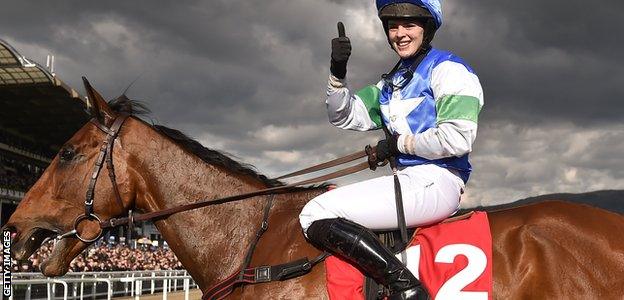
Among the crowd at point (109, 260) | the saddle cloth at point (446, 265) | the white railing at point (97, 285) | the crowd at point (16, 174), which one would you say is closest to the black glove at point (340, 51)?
the saddle cloth at point (446, 265)

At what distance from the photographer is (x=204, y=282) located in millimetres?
3307

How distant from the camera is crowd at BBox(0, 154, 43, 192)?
31177mm

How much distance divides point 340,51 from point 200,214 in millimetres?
1086

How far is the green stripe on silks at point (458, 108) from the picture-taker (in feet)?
9.43

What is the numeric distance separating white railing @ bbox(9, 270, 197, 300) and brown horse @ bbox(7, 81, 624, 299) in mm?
4079

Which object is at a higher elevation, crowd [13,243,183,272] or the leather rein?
crowd [13,243,183,272]

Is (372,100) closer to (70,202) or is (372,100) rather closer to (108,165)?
(108,165)

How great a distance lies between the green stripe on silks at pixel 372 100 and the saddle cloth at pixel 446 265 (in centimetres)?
81

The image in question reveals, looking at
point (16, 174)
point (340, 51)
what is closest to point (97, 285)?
point (340, 51)

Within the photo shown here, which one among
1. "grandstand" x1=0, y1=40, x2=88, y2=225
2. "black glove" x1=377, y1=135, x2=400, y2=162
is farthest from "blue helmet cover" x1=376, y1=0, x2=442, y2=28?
"grandstand" x1=0, y1=40, x2=88, y2=225

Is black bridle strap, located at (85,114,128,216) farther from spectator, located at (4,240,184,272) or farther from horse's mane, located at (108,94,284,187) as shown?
spectator, located at (4,240,184,272)

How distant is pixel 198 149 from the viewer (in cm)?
356

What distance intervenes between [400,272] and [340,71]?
107 centimetres

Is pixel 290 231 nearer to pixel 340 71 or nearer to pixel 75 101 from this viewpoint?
pixel 340 71
